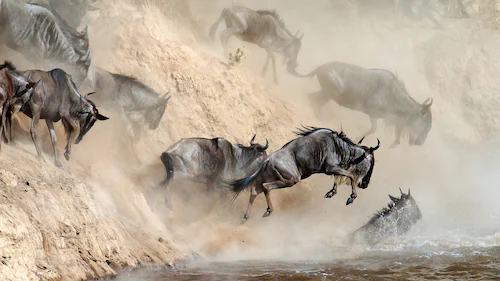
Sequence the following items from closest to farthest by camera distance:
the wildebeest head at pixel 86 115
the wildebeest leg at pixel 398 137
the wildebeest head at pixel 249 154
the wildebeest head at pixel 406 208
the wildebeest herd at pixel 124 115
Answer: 1. the wildebeest herd at pixel 124 115
2. the wildebeest head at pixel 86 115
3. the wildebeest head at pixel 249 154
4. the wildebeest head at pixel 406 208
5. the wildebeest leg at pixel 398 137

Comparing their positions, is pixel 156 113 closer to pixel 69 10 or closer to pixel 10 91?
pixel 69 10

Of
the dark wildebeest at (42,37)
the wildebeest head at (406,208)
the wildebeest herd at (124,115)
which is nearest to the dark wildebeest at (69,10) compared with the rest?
the wildebeest herd at (124,115)

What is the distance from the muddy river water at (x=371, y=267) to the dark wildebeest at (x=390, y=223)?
0.46m

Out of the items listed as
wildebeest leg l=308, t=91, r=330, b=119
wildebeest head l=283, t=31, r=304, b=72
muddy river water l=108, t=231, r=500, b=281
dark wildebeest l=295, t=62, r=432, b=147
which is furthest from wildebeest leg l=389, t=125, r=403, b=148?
muddy river water l=108, t=231, r=500, b=281

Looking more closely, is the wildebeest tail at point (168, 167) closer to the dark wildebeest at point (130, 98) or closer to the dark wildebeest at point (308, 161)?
the dark wildebeest at point (308, 161)

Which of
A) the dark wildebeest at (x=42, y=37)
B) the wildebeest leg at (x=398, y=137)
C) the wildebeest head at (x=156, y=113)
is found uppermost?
the wildebeest leg at (x=398, y=137)

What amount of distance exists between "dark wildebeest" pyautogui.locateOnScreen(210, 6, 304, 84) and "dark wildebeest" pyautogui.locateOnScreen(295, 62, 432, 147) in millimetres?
1257

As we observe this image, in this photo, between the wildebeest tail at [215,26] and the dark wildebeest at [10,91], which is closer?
the dark wildebeest at [10,91]

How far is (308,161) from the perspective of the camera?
10406 mm

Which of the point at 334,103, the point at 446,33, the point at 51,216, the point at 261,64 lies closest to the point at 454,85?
the point at 446,33

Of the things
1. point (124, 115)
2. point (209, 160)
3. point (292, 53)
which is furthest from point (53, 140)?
point (292, 53)

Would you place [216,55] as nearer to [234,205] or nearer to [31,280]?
[234,205]

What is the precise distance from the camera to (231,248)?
1006 centimetres

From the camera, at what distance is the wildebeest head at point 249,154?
11.5 metres
